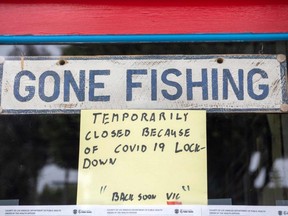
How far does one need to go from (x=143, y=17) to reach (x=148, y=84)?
241 mm

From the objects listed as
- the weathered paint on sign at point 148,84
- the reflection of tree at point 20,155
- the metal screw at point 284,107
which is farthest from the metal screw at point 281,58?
the reflection of tree at point 20,155

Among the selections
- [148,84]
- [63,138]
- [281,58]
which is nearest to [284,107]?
[281,58]

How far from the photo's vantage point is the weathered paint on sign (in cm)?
181

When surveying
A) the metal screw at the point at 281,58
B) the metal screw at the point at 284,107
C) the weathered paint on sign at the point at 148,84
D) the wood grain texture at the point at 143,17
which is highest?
the wood grain texture at the point at 143,17

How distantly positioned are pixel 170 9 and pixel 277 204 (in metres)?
0.71

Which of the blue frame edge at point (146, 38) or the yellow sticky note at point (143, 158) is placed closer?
the yellow sticky note at point (143, 158)

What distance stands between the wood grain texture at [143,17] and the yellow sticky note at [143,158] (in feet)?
0.99

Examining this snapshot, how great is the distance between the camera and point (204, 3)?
75.5 inches

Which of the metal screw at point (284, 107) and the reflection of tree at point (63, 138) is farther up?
the metal screw at point (284, 107)

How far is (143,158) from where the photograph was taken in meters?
1.74

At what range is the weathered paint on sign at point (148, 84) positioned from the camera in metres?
1.81

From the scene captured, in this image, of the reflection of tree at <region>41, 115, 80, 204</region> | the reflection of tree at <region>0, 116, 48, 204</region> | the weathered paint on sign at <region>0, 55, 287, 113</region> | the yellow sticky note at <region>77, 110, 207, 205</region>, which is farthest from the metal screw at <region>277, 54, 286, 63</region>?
the reflection of tree at <region>0, 116, 48, 204</region>

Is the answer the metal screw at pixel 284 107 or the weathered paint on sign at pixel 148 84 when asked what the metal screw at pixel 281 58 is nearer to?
the weathered paint on sign at pixel 148 84

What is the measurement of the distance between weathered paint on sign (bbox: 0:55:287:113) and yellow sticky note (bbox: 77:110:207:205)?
0.18ft
